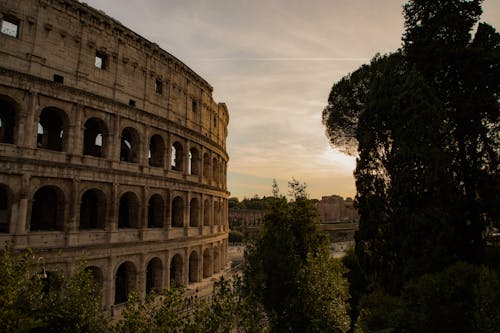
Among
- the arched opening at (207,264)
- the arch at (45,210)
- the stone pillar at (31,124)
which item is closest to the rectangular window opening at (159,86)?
the stone pillar at (31,124)

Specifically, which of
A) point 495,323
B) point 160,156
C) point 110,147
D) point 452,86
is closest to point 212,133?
point 160,156

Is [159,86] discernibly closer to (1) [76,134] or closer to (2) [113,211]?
(1) [76,134]

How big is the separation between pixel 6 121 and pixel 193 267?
16.5m

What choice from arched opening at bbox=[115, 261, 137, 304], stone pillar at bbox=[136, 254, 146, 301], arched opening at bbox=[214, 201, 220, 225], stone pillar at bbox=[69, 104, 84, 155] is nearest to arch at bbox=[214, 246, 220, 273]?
arched opening at bbox=[214, 201, 220, 225]

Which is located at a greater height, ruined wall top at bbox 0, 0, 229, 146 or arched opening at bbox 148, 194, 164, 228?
ruined wall top at bbox 0, 0, 229, 146

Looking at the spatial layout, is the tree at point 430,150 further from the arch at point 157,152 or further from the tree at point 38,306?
the arch at point 157,152

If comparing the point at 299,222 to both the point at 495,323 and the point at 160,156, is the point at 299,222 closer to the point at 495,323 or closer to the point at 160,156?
the point at 495,323

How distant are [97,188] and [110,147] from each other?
8.82ft

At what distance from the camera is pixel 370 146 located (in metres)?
14.9

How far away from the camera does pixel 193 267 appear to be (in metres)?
27.3

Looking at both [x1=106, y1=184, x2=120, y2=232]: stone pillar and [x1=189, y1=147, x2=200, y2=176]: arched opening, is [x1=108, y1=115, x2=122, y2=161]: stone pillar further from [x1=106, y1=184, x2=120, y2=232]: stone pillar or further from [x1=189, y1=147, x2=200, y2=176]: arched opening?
[x1=189, y1=147, x2=200, y2=176]: arched opening

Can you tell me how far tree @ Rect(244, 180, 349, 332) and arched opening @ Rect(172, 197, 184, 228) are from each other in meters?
12.3

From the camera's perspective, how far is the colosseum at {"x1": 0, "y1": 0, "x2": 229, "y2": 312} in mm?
17281

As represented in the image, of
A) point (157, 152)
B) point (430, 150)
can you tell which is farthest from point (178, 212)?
point (430, 150)
